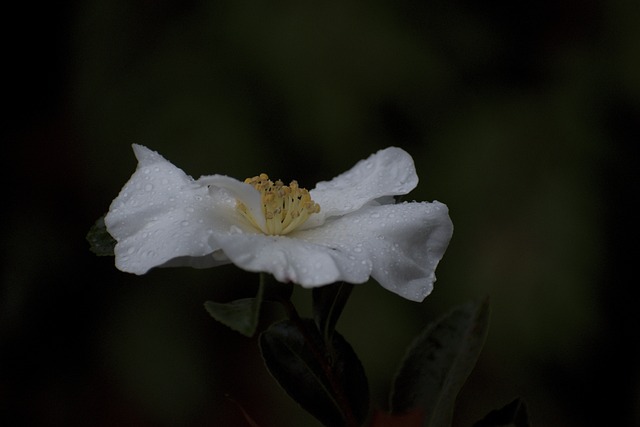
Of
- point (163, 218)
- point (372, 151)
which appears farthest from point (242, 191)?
point (372, 151)

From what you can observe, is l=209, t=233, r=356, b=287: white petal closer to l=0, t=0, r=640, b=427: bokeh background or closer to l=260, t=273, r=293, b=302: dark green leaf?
l=260, t=273, r=293, b=302: dark green leaf

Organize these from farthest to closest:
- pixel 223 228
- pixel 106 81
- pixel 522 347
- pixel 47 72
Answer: pixel 47 72 < pixel 106 81 < pixel 522 347 < pixel 223 228

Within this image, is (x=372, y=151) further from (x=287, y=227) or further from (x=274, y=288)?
(x=274, y=288)

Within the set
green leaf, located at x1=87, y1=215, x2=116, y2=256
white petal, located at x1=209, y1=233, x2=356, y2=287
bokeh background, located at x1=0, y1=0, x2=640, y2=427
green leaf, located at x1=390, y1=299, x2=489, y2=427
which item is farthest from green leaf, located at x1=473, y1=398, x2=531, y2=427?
bokeh background, located at x1=0, y1=0, x2=640, y2=427

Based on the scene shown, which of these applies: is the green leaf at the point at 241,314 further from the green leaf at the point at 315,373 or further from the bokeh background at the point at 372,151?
the bokeh background at the point at 372,151

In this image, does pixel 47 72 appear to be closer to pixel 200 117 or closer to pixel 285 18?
pixel 200 117

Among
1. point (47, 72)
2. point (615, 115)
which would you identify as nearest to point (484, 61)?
point (615, 115)

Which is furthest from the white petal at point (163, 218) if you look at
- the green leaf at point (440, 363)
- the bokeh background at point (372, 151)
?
the bokeh background at point (372, 151)
